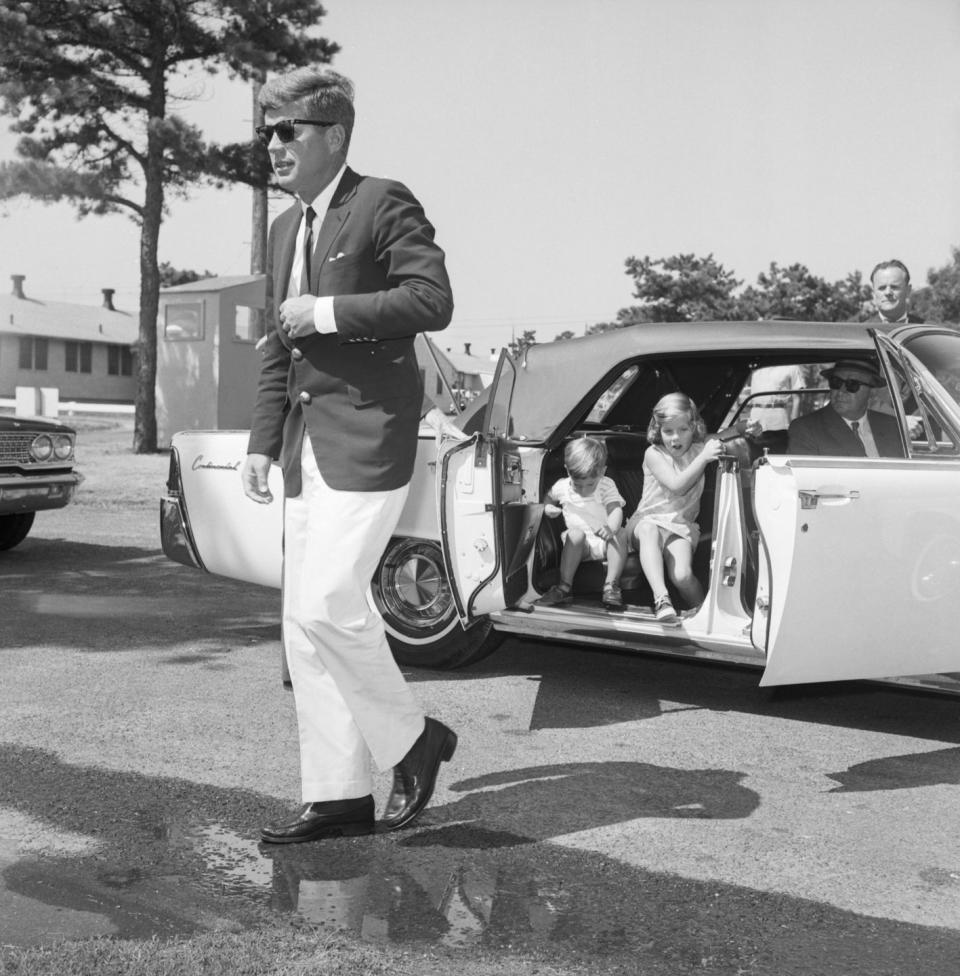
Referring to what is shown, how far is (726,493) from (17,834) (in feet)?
10.2

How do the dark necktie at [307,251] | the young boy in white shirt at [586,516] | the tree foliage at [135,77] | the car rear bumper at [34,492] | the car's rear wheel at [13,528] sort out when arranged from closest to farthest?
1. the dark necktie at [307,251]
2. the young boy in white shirt at [586,516]
3. the car rear bumper at [34,492]
4. the car's rear wheel at [13,528]
5. the tree foliage at [135,77]

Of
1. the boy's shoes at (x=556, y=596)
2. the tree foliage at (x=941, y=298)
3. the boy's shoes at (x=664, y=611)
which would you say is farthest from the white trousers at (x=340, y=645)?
the tree foliage at (x=941, y=298)

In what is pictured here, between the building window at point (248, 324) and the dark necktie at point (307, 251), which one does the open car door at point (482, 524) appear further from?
the building window at point (248, 324)

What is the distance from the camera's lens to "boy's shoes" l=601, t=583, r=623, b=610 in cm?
616

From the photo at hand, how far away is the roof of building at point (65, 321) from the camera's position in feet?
196

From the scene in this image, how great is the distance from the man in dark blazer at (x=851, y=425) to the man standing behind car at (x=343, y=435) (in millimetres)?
2583

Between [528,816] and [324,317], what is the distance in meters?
1.70

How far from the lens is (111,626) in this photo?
7.69 meters

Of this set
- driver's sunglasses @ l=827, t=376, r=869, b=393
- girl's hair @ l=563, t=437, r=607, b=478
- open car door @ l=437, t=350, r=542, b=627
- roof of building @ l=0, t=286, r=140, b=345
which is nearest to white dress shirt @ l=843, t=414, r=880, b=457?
driver's sunglasses @ l=827, t=376, r=869, b=393

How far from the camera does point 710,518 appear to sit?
22.6 feet

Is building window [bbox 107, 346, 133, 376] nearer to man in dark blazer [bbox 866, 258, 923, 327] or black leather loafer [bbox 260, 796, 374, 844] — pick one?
man in dark blazer [bbox 866, 258, 923, 327]

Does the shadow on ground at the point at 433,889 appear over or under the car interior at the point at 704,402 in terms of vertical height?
under

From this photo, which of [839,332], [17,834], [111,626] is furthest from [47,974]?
[111,626]

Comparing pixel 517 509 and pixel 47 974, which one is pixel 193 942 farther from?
pixel 517 509
